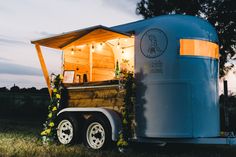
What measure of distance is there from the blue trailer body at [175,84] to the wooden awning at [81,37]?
98 centimetres

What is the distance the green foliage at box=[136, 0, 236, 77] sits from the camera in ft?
69.7

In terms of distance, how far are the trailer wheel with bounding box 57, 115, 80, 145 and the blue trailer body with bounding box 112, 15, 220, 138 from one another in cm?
191

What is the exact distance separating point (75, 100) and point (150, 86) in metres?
2.77

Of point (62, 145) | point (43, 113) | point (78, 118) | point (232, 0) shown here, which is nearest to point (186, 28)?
point (78, 118)

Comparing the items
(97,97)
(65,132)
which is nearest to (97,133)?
(97,97)

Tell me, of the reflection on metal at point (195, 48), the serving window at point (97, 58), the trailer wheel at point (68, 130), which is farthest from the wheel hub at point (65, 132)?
the reflection on metal at point (195, 48)

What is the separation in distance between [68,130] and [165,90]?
10.6 feet

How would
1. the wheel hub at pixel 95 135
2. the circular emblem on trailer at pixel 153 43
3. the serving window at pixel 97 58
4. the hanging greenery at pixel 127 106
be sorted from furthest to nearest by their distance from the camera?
1. the serving window at pixel 97 58
2. the wheel hub at pixel 95 135
3. the hanging greenery at pixel 127 106
4. the circular emblem on trailer at pixel 153 43

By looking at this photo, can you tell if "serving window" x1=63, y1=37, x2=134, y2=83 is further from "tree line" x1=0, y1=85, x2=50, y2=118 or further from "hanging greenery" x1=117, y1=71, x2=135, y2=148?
"tree line" x1=0, y1=85, x2=50, y2=118

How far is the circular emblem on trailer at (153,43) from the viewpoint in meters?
9.25

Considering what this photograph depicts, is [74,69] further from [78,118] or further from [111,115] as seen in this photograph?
[111,115]

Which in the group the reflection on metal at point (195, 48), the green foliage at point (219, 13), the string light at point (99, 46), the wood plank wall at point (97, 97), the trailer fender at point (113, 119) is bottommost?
the trailer fender at point (113, 119)

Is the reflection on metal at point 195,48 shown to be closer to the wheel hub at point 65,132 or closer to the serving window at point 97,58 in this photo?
the serving window at point 97,58

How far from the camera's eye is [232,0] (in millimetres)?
21094
